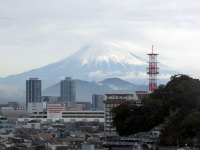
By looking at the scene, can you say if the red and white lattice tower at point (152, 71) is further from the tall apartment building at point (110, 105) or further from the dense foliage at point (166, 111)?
the dense foliage at point (166, 111)

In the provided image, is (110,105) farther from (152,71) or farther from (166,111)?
(166,111)

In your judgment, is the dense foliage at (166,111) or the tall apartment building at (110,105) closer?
the dense foliage at (166,111)

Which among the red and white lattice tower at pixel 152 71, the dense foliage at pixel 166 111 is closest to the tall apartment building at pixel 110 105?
the red and white lattice tower at pixel 152 71

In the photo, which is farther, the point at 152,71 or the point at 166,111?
the point at 152,71

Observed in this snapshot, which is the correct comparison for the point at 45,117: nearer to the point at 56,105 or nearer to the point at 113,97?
the point at 56,105

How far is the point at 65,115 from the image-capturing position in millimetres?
126938

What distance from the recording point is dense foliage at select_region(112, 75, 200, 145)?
41.5 meters

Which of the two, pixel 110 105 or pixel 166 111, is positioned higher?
pixel 110 105

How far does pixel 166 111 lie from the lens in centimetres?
4419

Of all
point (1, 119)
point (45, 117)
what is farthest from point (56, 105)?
point (1, 119)

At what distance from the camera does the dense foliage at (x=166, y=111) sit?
41.5 metres

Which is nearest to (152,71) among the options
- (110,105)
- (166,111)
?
(110,105)

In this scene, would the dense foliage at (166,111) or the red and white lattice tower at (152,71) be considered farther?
the red and white lattice tower at (152,71)

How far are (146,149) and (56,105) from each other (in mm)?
111741
